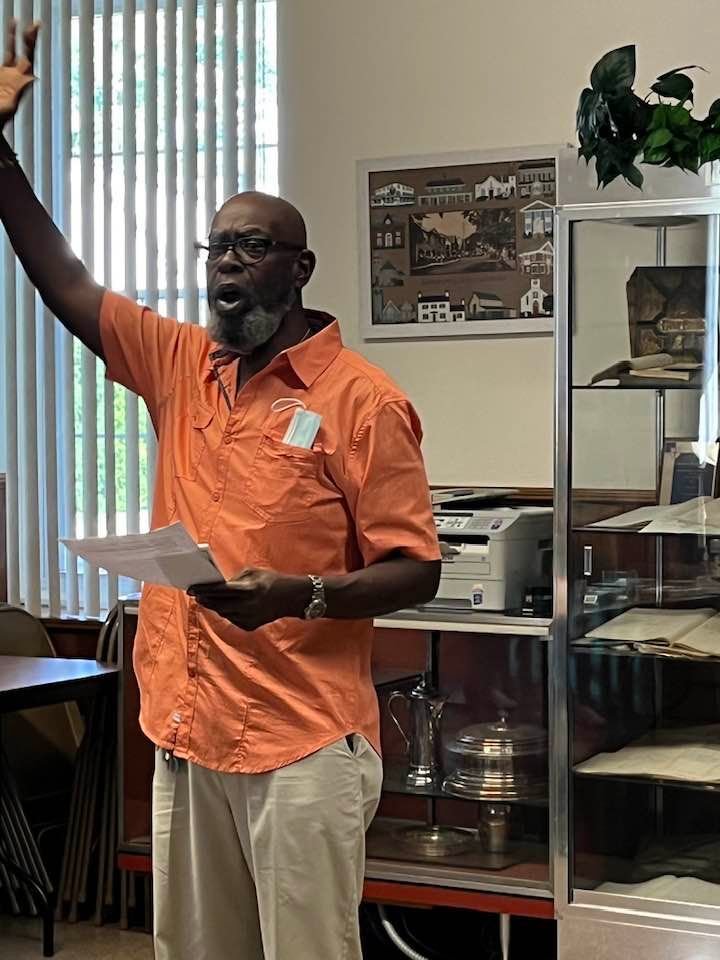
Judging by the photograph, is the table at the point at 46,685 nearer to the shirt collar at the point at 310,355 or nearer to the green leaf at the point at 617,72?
the shirt collar at the point at 310,355

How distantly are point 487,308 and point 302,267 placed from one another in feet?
5.63

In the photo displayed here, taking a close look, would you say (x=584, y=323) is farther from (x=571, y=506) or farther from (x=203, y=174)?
(x=203, y=174)

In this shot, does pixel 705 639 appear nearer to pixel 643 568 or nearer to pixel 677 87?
pixel 643 568

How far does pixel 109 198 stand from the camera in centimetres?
430

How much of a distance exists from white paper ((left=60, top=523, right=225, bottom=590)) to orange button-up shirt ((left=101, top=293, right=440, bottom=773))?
16 cm

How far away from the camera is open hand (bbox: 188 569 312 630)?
6.06 ft

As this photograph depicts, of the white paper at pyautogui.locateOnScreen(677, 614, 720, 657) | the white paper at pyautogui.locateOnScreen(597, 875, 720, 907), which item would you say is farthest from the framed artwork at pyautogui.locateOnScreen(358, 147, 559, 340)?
the white paper at pyautogui.locateOnScreen(597, 875, 720, 907)

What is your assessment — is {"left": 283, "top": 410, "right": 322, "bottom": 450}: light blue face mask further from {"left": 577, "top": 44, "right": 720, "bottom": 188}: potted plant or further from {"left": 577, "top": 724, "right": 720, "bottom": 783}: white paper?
{"left": 577, "top": 724, "right": 720, "bottom": 783}: white paper

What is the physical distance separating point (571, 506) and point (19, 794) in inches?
74.1

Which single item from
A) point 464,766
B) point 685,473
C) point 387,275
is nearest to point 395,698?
point 464,766

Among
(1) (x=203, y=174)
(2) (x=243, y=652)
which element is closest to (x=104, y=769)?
(1) (x=203, y=174)

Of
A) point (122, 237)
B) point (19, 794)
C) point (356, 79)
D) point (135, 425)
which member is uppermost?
point (356, 79)

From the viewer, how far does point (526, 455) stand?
12.3 feet

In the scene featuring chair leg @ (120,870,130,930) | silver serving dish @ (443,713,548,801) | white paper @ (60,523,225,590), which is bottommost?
chair leg @ (120,870,130,930)
